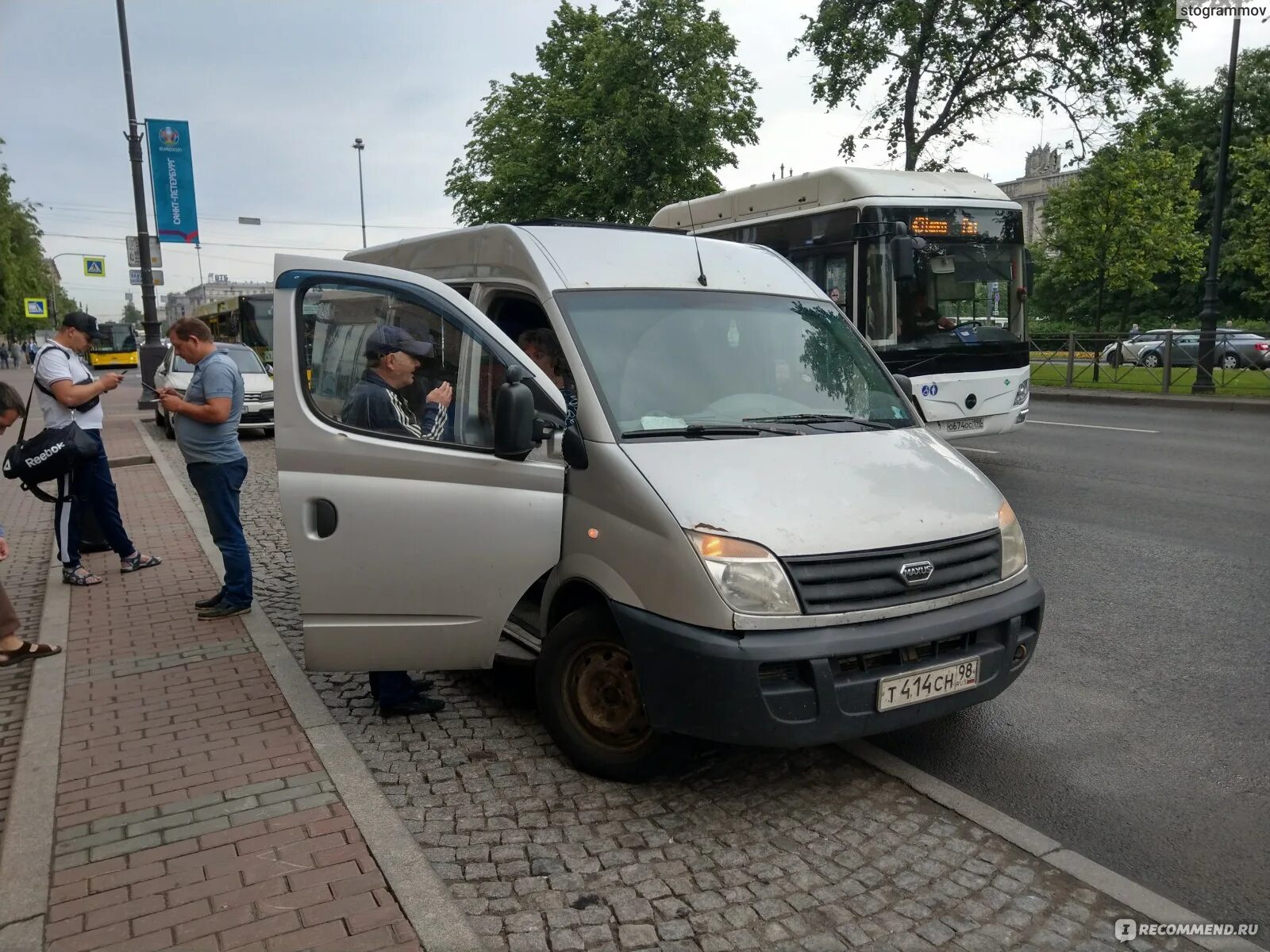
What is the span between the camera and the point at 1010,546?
12.9 ft

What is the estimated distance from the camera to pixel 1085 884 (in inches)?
123

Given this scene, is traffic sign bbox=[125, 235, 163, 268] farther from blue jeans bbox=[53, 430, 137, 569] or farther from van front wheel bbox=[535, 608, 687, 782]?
van front wheel bbox=[535, 608, 687, 782]

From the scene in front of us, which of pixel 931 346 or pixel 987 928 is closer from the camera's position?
pixel 987 928

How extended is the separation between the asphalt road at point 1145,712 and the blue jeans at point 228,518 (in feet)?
13.1

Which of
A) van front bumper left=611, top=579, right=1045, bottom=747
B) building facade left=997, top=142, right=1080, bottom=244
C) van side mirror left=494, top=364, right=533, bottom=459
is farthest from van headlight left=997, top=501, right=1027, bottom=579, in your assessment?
building facade left=997, top=142, right=1080, bottom=244

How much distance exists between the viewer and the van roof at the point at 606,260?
4.36 m

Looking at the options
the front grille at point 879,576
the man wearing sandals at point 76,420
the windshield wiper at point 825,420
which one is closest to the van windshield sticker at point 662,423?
the windshield wiper at point 825,420

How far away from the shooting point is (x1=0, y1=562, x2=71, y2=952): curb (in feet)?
9.69

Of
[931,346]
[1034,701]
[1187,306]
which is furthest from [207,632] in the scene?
[1187,306]

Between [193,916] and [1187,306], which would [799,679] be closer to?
[193,916]

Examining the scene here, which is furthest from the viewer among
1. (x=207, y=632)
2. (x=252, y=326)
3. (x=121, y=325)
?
(x=121, y=325)

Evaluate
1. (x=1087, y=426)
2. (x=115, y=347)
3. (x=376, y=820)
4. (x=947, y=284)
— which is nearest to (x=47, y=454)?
(x=376, y=820)

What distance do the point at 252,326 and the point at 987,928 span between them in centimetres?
2582

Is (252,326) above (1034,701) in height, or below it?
above
